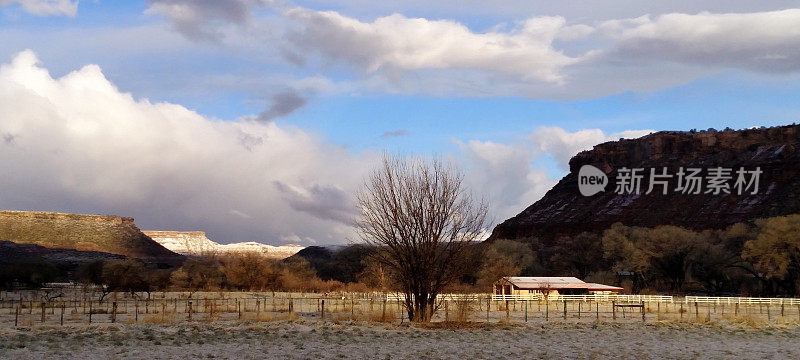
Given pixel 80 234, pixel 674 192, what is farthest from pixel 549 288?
pixel 80 234

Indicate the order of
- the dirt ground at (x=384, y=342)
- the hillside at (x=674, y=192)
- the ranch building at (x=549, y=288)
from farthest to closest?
the hillside at (x=674, y=192) → the ranch building at (x=549, y=288) → the dirt ground at (x=384, y=342)

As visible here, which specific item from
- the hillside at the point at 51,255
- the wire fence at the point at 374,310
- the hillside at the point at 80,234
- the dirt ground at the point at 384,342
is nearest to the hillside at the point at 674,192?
the wire fence at the point at 374,310

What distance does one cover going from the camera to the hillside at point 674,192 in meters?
99.7

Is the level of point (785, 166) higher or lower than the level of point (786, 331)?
higher

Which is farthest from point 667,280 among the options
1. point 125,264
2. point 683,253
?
point 125,264

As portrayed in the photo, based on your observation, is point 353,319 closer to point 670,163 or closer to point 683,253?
point 683,253

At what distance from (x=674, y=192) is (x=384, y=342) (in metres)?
104

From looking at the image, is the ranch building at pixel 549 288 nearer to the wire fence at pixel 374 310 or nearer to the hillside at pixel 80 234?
the wire fence at pixel 374 310

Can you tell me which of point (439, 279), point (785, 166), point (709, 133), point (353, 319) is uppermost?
point (709, 133)

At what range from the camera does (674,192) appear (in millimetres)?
114438

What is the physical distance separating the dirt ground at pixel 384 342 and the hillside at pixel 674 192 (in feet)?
A: 241

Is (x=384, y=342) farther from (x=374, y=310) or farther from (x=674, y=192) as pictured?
(x=674, y=192)

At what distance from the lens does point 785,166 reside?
341 feet

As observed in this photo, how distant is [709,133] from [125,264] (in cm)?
10014
